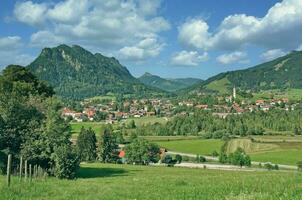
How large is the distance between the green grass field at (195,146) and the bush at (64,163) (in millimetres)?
89704

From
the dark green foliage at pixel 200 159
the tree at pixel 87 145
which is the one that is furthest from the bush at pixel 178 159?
the tree at pixel 87 145

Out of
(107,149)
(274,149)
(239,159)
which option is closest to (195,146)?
(274,149)

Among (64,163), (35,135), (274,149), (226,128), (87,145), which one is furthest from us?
(226,128)

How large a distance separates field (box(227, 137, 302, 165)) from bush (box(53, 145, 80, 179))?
79.7 metres

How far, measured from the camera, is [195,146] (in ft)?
484

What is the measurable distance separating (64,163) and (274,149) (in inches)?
3903

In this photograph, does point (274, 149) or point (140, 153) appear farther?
point (274, 149)

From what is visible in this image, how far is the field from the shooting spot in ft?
395

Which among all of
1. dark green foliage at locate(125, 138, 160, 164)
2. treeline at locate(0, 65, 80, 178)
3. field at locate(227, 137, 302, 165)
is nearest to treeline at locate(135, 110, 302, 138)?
field at locate(227, 137, 302, 165)

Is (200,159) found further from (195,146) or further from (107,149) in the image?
(195,146)

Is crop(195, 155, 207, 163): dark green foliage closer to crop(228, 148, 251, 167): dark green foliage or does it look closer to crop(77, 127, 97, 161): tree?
crop(228, 148, 251, 167): dark green foliage

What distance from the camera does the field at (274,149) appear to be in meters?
120

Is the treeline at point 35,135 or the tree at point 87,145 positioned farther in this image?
the tree at point 87,145

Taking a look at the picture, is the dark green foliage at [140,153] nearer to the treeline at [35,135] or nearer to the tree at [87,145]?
the tree at [87,145]
